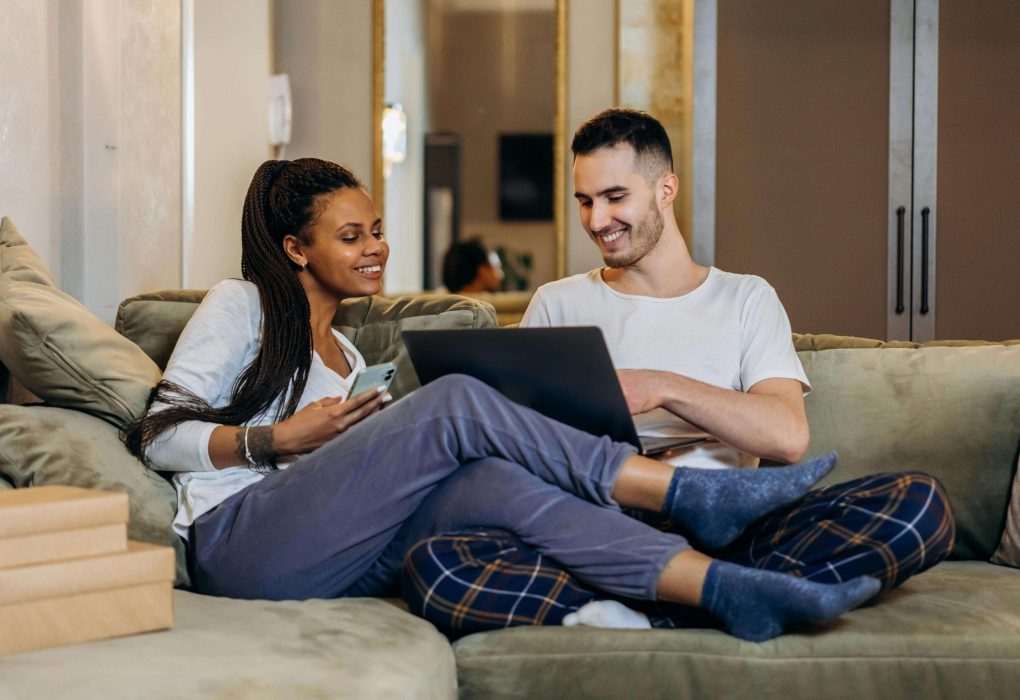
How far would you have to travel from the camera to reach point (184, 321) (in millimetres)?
2180

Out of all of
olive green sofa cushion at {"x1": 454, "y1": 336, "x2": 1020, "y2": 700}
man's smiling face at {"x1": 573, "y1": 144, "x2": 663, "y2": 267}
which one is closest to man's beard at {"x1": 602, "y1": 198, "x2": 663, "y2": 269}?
man's smiling face at {"x1": 573, "y1": 144, "x2": 663, "y2": 267}

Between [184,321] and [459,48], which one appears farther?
[459,48]

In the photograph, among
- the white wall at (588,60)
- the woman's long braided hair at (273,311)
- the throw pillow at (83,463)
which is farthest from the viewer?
the white wall at (588,60)

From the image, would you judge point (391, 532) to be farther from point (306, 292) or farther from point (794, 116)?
point (794, 116)

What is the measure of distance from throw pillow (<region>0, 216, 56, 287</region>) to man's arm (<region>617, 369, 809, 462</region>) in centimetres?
→ 102

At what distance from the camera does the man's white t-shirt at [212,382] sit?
1.76 meters

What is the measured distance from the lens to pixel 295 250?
209cm

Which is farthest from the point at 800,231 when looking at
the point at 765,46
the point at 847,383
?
the point at 847,383

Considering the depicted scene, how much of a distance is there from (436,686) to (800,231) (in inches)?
115

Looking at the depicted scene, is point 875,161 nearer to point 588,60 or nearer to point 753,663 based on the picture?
point 588,60

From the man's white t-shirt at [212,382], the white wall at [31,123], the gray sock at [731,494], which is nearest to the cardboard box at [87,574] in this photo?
the man's white t-shirt at [212,382]

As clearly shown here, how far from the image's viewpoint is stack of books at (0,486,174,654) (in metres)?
1.28

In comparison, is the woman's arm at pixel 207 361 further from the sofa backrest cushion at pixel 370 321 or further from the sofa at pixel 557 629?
the sofa backrest cushion at pixel 370 321

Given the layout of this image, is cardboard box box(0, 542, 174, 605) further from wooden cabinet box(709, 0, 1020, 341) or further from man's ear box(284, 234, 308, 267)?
wooden cabinet box(709, 0, 1020, 341)
